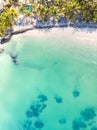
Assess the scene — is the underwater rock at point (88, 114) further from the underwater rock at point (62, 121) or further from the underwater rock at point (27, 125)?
the underwater rock at point (27, 125)

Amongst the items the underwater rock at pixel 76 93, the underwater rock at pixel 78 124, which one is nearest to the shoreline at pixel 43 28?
the underwater rock at pixel 76 93

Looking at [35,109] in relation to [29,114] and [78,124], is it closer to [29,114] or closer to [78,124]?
[29,114]

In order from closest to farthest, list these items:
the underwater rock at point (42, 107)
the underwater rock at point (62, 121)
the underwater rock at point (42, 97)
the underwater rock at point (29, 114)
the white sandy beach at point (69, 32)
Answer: the underwater rock at point (62, 121) < the underwater rock at point (29, 114) < the underwater rock at point (42, 107) < the underwater rock at point (42, 97) < the white sandy beach at point (69, 32)

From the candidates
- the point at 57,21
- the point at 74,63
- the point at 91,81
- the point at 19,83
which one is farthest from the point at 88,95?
the point at 57,21

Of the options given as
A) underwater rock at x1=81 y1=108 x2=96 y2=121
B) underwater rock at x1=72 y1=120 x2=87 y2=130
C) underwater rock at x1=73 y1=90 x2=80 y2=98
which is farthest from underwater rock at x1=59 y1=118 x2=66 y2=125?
underwater rock at x1=73 y1=90 x2=80 y2=98

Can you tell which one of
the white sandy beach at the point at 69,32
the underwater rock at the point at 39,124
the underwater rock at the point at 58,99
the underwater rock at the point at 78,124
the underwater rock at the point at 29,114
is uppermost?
the white sandy beach at the point at 69,32

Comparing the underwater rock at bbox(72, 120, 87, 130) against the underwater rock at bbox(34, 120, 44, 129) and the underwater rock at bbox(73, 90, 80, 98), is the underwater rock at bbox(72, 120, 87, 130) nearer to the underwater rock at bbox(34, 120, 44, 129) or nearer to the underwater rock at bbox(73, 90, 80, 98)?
the underwater rock at bbox(73, 90, 80, 98)

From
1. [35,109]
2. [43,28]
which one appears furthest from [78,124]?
[43,28]
